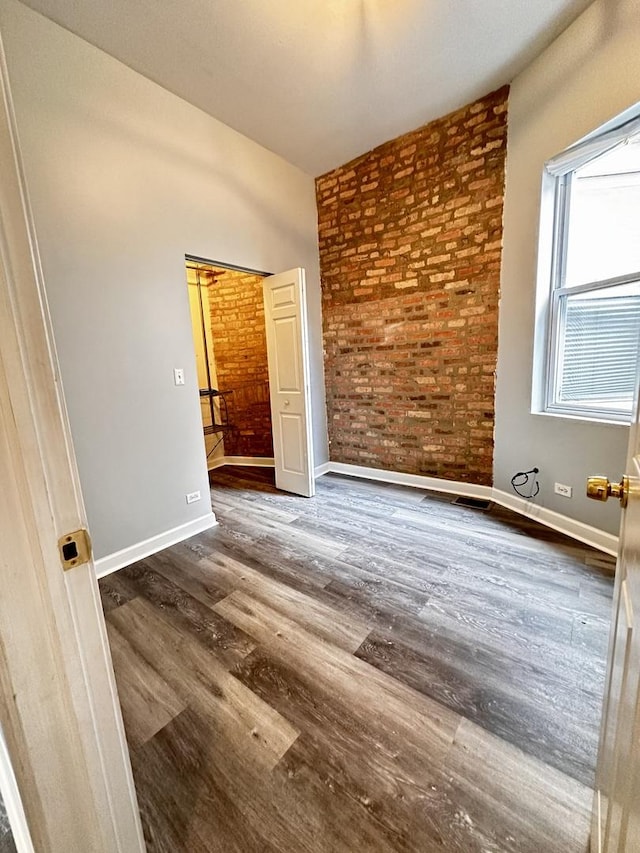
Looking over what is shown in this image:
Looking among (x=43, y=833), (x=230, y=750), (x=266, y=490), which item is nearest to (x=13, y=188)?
(x=43, y=833)

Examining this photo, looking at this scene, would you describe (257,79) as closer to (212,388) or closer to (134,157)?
(134,157)

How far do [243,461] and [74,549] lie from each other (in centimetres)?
427

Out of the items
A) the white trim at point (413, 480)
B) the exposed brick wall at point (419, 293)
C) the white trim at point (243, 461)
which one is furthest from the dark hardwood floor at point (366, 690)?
the white trim at point (243, 461)

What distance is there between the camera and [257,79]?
2.36 m

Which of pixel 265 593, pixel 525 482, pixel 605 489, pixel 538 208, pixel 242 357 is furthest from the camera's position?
pixel 242 357

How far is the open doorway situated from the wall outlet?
312 centimetres

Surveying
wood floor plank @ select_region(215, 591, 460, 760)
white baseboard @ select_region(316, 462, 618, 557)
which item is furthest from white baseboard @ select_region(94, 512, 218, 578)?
white baseboard @ select_region(316, 462, 618, 557)

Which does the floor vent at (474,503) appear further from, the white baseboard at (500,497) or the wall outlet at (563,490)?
the wall outlet at (563,490)

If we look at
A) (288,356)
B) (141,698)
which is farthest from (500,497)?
(141,698)

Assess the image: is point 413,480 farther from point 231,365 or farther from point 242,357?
point 231,365

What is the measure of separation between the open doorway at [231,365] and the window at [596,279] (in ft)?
10.3

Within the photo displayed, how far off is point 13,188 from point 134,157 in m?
2.41

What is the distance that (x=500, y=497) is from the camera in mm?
3043

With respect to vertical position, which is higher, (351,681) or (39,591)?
(39,591)
